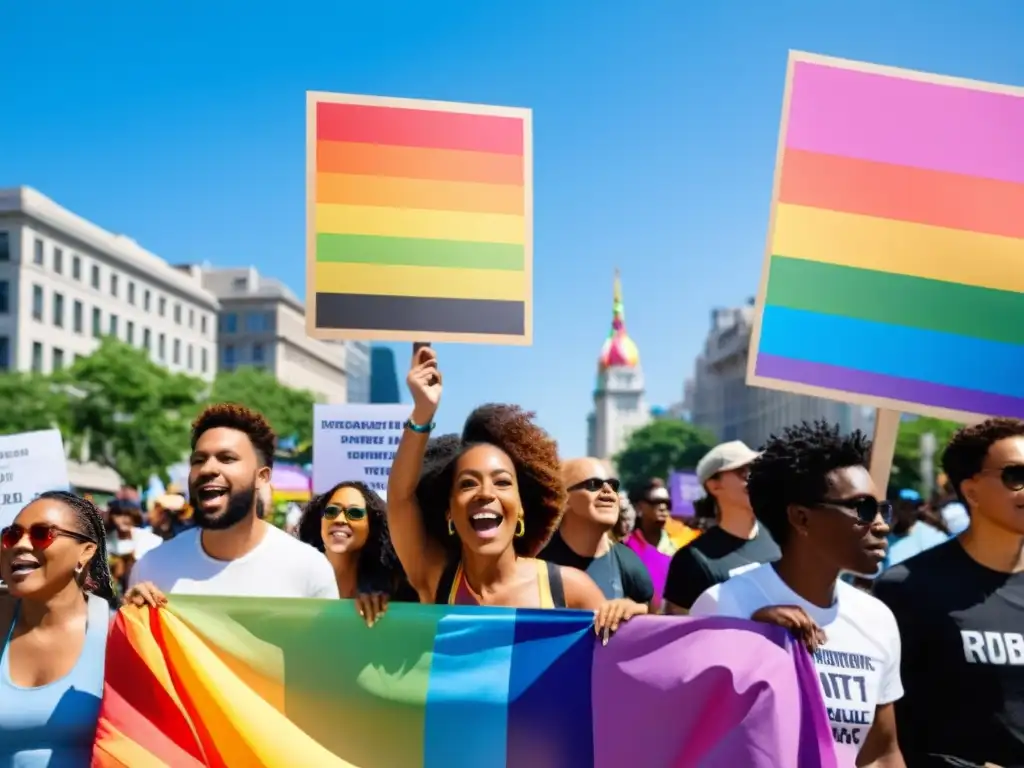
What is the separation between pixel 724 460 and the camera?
557 cm

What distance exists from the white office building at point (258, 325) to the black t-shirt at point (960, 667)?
103222mm

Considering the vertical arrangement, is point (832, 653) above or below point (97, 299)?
below

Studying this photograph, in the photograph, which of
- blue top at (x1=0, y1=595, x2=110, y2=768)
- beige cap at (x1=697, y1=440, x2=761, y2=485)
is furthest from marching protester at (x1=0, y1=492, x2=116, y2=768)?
beige cap at (x1=697, y1=440, x2=761, y2=485)

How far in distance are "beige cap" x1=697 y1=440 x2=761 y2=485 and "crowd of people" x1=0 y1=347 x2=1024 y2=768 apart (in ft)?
5.96

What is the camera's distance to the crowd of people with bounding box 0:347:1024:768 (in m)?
3.03

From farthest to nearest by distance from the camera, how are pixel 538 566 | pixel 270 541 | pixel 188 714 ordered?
pixel 270 541 < pixel 538 566 < pixel 188 714

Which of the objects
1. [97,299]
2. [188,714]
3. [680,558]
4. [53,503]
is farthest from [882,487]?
[97,299]

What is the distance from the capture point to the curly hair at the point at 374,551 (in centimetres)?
509

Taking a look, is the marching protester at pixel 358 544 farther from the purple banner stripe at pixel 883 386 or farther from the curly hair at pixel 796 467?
the curly hair at pixel 796 467

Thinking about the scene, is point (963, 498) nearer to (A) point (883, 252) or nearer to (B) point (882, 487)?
(B) point (882, 487)

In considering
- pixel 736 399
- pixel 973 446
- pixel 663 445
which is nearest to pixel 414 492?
pixel 973 446

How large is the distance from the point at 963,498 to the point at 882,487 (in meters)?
0.55

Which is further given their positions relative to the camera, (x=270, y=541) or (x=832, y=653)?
(x=270, y=541)

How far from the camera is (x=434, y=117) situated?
4.75 m
